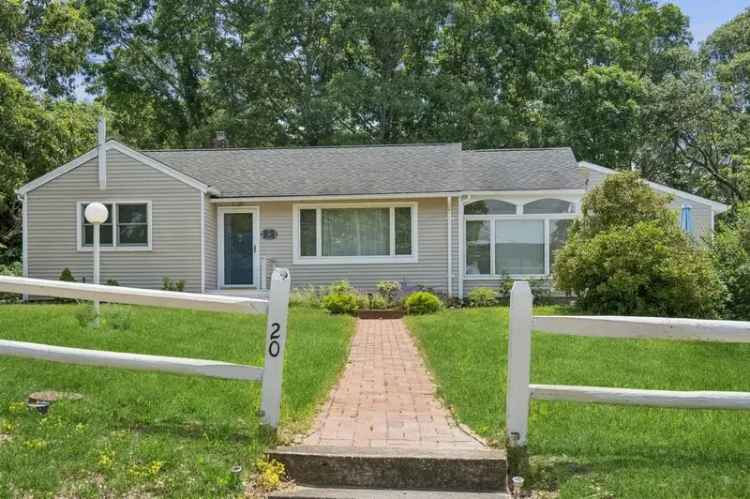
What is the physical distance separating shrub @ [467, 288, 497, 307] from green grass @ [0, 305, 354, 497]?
8653mm

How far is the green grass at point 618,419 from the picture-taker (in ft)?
14.6

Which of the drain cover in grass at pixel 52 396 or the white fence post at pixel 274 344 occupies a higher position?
the white fence post at pixel 274 344

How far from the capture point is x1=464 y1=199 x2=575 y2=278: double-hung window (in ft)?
59.9

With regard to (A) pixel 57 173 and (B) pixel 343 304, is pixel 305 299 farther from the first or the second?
(A) pixel 57 173

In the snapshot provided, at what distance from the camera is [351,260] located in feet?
61.3

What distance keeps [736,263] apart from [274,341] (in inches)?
472

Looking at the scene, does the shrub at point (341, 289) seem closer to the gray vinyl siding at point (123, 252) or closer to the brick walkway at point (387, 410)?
the gray vinyl siding at point (123, 252)

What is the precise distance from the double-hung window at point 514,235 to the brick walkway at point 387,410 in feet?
29.4

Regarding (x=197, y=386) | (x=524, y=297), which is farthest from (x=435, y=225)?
(x=524, y=297)

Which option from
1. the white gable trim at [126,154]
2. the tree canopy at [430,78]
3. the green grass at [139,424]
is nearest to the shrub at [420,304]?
the white gable trim at [126,154]

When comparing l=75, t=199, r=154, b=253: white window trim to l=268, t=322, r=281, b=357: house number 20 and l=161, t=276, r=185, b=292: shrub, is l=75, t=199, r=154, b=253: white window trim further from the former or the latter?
l=268, t=322, r=281, b=357: house number 20

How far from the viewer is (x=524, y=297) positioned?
4.79 meters

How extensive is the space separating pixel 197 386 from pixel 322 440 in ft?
6.02

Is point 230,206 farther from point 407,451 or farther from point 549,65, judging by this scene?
point 549,65
